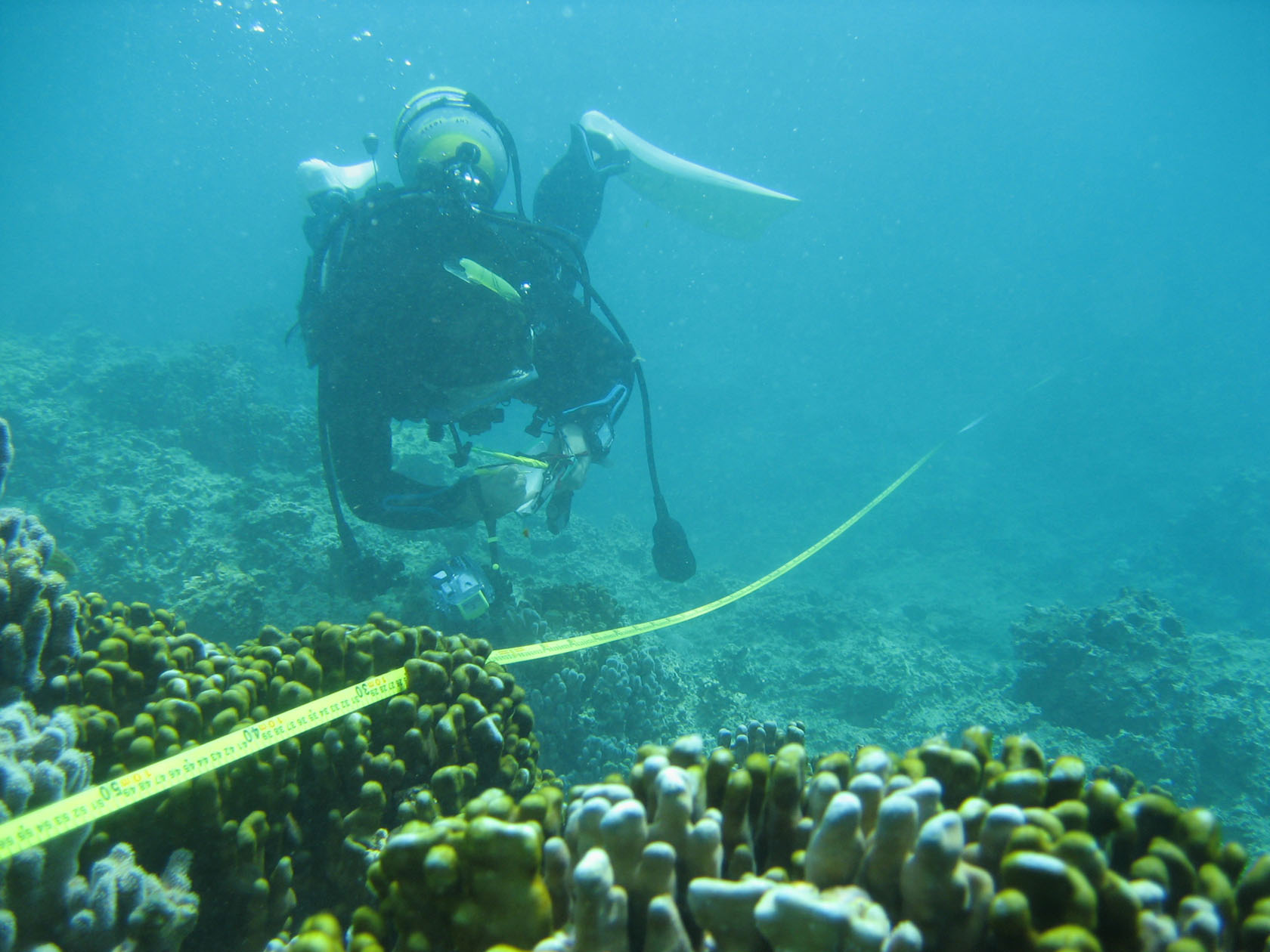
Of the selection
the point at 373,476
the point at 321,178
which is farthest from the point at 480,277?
the point at 321,178

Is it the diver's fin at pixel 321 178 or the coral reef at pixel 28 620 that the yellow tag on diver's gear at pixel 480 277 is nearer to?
the diver's fin at pixel 321 178

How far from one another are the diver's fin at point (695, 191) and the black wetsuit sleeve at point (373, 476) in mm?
6868

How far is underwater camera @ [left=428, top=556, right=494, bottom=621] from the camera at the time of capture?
4.79 meters

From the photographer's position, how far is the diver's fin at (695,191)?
10.5 metres

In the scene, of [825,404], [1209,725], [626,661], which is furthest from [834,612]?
[825,404]

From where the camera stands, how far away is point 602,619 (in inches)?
270

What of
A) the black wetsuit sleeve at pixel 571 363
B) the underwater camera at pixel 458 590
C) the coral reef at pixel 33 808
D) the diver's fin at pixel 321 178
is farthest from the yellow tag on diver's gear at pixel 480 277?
the coral reef at pixel 33 808

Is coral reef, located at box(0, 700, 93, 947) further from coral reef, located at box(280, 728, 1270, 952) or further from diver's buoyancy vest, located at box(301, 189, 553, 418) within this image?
diver's buoyancy vest, located at box(301, 189, 553, 418)

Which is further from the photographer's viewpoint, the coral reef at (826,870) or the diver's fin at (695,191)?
the diver's fin at (695,191)

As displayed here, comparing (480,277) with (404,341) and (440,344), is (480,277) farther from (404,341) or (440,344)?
(404,341)

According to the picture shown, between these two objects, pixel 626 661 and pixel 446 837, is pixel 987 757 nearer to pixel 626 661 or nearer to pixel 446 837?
pixel 446 837

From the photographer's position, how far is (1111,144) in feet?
372

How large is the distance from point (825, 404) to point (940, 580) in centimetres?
3749

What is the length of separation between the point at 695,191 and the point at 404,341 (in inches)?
330
